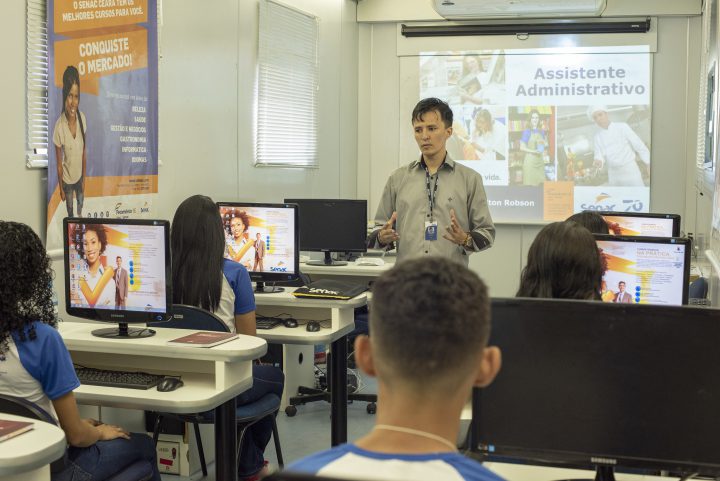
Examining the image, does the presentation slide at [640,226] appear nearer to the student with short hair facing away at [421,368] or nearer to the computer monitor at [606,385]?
the computer monitor at [606,385]

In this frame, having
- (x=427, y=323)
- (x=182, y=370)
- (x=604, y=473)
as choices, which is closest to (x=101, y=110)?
(x=182, y=370)

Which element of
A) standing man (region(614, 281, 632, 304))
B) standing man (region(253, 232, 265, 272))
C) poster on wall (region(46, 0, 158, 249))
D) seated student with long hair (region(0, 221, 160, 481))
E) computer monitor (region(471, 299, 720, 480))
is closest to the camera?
computer monitor (region(471, 299, 720, 480))

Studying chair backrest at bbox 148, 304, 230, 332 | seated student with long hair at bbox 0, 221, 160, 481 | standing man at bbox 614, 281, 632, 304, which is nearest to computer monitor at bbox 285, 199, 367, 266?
chair backrest at bbox 148, 304, 230, 332

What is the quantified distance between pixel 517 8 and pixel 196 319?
16.7ft

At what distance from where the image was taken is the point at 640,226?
402 cm

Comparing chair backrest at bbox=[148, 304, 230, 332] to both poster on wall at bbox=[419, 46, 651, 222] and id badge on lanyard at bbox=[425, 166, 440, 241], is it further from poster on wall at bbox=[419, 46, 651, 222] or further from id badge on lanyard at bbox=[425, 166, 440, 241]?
poster on wall at bbox=[419, 46, 651, 222]

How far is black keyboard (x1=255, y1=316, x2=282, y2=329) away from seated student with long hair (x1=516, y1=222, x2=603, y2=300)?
82.4 inches

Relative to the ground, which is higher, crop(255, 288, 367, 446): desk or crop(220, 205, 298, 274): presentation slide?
crop(220, 205, 298, 274): presentation slide

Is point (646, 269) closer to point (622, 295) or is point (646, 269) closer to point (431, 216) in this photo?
point (622, 295)

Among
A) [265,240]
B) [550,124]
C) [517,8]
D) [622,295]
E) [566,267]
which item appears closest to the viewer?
[566,267]

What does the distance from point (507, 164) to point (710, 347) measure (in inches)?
260

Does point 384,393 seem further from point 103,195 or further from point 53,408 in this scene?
point 103,195

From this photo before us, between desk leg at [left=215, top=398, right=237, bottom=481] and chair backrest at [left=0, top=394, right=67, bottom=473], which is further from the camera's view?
desk leg at [left=215, top=398, right=237, bottom=481]

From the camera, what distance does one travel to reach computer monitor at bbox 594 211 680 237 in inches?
156
